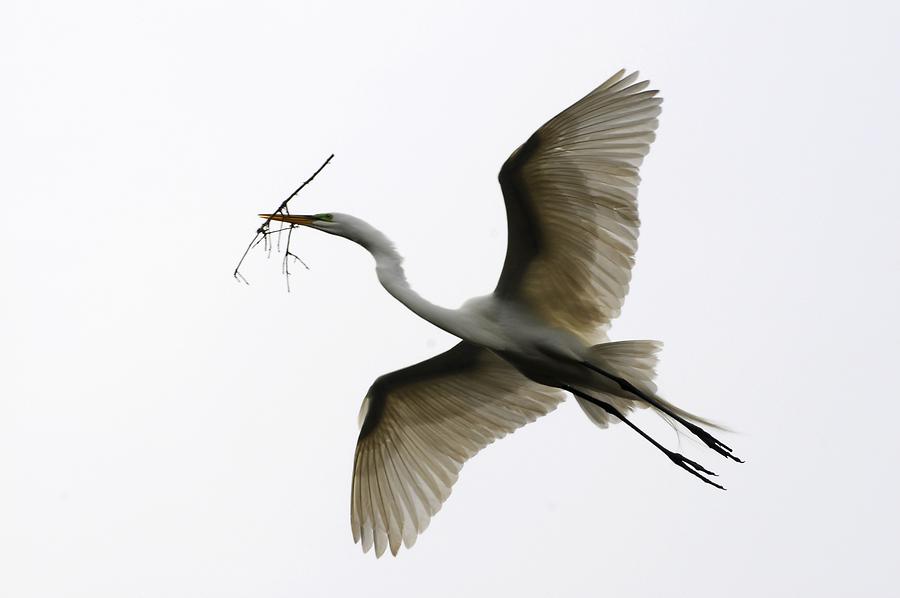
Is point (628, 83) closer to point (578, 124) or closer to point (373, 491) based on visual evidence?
point (578, 124)

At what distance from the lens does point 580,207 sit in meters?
7.18

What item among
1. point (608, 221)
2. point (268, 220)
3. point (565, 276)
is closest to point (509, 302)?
point (565, 276)

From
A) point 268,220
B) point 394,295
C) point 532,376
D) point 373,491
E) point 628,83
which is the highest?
point 628,83

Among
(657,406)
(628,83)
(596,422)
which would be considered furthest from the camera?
(596,422)

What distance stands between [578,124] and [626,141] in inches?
11.0

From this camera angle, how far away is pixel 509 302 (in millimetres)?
7660

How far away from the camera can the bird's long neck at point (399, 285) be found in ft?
24.3

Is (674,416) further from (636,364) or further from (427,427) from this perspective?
(427,427)

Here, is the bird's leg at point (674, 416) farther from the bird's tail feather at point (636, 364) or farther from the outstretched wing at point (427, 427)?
the outstretched wing at point (427, 427)

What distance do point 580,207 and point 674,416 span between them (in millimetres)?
1336

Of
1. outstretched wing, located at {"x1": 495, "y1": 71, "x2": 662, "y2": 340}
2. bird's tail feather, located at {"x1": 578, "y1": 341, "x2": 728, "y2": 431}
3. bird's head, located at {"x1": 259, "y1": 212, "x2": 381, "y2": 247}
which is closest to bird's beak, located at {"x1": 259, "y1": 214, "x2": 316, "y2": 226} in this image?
bird's head, located at {"x1": 259, "y1": 212, "x2": 381, "y2": 247}

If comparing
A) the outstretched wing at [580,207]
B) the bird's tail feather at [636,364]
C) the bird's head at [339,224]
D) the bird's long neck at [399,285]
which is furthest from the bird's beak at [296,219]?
the bird's tail feather at [636,364]

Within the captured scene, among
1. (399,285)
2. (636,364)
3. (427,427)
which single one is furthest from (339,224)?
(636,364)

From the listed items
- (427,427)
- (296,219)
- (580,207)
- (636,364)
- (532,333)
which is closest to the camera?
(580,207)
